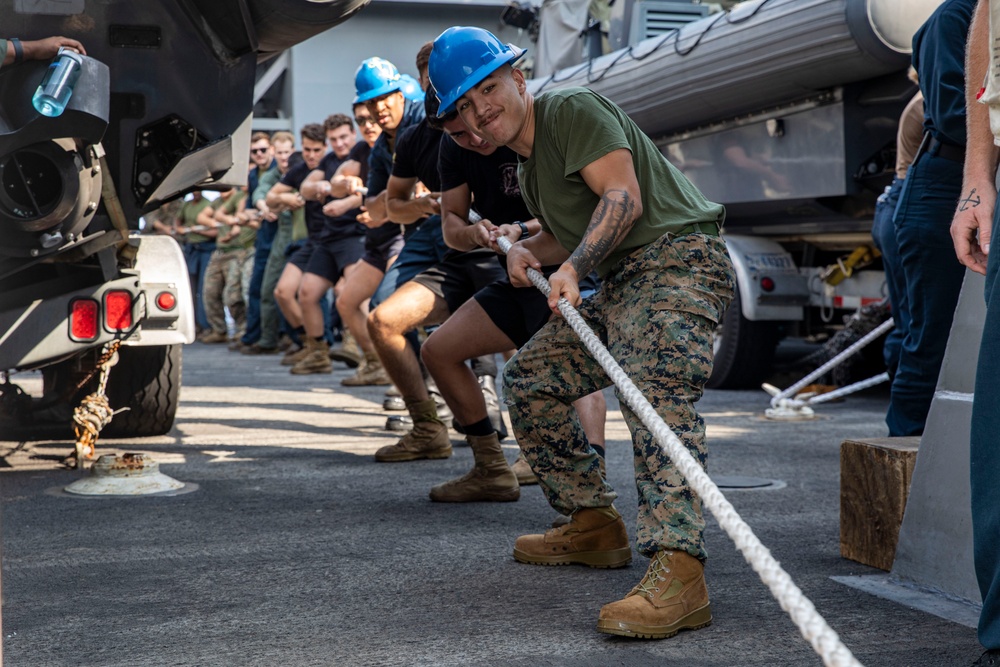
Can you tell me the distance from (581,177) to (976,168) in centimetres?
99

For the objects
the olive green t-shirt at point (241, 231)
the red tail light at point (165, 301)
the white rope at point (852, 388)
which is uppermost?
the olive green t-shirt at point (241, 231)

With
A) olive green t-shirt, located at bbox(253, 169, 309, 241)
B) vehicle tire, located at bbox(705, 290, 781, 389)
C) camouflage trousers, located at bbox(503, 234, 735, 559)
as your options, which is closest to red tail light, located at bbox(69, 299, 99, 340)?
camouflage trousers, located at bbox(503, 234, 735, 559)

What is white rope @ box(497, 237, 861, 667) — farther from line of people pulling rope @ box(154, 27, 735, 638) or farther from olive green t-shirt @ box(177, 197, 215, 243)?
olive green t-shirt @ box(177, 197, 215, 243)

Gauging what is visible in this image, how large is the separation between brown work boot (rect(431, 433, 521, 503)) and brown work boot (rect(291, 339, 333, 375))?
6.11 meters

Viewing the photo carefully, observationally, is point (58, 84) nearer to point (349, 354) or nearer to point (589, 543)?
point (589, 543)

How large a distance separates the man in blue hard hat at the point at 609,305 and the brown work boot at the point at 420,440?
1994 mm

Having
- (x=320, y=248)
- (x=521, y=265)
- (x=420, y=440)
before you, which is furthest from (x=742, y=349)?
(x=521, y=265)

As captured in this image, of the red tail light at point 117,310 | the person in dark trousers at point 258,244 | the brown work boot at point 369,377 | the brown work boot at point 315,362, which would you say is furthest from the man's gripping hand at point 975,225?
the person in dark trousers at point 258,244

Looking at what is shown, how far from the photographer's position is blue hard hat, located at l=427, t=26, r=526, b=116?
3.19m

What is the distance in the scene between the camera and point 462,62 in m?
3.20

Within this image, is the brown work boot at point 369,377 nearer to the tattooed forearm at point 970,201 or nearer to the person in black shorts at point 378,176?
the person in black shorts at point 378,176

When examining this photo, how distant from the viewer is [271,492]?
4.87m

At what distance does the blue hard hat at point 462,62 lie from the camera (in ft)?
10.5

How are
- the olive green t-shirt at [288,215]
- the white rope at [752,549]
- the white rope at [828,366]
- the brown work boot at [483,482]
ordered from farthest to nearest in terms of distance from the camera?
the olive green t-shirt at [288,215]
the white rope at [828,366]
the brown work boot at [483,482]
the white rope at [752,549]
